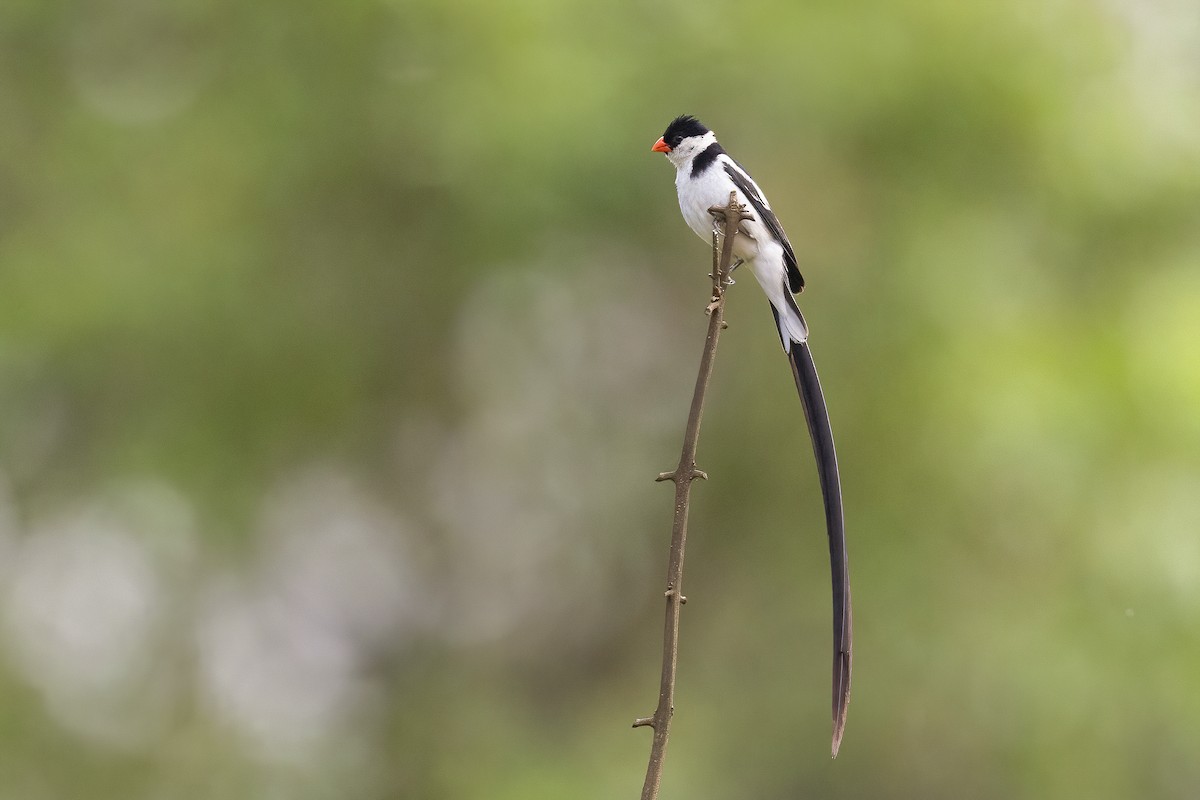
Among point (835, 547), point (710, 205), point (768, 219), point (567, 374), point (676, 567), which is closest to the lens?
point (676, 567)

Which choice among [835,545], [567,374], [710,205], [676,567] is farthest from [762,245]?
[567,374]

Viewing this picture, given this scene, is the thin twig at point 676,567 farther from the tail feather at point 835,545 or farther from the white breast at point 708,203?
the white breast at point 708,203

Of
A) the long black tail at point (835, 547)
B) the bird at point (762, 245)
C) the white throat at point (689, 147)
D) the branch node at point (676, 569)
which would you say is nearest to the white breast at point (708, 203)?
the bird at point (762, 245)

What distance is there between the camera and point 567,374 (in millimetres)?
4098

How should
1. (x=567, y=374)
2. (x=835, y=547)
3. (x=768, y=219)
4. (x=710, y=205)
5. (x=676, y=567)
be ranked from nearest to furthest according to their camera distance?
1. (x=676, y=567)
2. (x=835, y=547)
3. (x=710, y=205)
4. (x=768, y=219)
5. (x=567, y=374)

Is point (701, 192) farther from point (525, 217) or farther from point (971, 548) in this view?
point (971, 548)

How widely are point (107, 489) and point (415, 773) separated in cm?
142

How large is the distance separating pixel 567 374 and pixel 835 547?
284 centimetres

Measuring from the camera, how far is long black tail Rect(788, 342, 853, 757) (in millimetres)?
1237

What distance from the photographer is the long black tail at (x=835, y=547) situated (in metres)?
1.24

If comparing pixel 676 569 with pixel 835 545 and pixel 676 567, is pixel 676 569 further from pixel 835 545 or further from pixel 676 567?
pixel 835 545

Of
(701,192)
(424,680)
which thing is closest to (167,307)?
(424,680)

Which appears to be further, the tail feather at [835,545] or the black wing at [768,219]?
the black wing at [768,219]

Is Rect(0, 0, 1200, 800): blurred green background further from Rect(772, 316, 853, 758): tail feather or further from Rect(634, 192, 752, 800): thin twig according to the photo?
Rect(634, 192, 752, 800): thin twig
